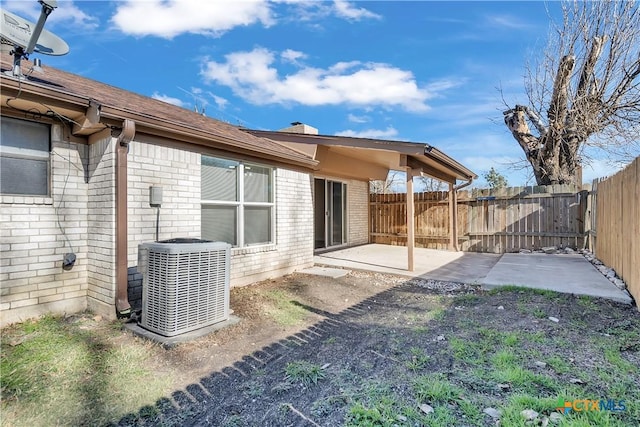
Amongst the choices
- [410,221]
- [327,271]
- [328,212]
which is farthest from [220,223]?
[328,212]

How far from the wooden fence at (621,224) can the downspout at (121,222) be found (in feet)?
22.1

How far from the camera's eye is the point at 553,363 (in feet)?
9.54

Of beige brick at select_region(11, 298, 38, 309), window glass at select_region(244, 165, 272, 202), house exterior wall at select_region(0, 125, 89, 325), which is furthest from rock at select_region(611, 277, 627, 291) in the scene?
beige brick at select_region(11, 298, 38, 309)

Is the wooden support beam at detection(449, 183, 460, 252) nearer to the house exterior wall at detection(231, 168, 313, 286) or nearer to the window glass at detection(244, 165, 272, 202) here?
the house exterior wall at detection(231, 168, 313, 286)

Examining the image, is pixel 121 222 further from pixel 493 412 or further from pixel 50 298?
pixel 493 412

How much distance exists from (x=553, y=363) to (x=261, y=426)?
264cm

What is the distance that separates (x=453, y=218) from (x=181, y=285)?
946 centimetres

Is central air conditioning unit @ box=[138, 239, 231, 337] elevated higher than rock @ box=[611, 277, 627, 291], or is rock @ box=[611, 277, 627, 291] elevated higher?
central air conditioning unit @ box=[138, 239, 231, 337]

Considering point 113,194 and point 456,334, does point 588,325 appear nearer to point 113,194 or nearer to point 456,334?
point 456,334

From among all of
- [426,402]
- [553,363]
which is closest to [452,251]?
[553,363]

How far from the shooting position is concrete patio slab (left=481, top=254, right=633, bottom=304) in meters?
5.04

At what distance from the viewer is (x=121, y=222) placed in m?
4.01

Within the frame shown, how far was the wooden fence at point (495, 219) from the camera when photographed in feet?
30.4

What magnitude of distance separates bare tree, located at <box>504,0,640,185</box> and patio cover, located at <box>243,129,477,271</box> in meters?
2.85
